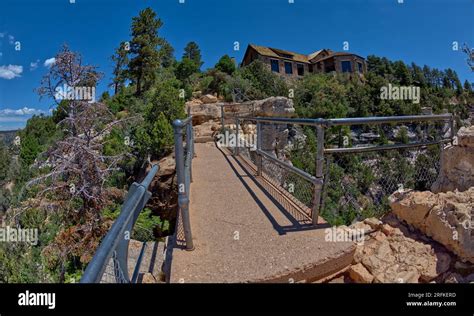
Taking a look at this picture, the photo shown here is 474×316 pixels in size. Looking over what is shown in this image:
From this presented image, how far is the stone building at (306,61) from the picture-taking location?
35.9m

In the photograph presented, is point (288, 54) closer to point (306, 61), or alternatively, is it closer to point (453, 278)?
point (306, 61)

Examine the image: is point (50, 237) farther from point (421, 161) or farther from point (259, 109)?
point (259, 109)

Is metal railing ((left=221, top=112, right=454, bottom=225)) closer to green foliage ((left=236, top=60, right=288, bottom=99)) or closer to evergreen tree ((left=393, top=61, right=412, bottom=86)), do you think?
green foliage ((left=236, top=60, right=288, bottom=99))

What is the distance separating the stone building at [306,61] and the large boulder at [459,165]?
3349 centimetres

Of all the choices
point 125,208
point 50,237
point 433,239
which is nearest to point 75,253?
point 50,237

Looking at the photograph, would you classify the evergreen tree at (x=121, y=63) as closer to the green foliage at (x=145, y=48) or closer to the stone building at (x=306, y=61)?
the green foliage at (x=145, y=48)

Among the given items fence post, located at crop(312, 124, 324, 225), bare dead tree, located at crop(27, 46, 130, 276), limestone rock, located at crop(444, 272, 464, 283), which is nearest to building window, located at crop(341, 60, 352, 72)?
bare dead tree, located at crop(27, 46, 130, 276)

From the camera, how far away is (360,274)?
2.12m

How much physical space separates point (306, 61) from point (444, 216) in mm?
41535

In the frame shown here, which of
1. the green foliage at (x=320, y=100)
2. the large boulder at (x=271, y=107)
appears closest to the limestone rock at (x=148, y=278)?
the large boulder at (x=271, y=107)

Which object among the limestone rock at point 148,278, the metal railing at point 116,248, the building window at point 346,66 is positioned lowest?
the limestone rock at point 148,278

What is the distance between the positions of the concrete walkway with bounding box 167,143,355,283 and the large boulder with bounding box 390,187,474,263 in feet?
2.58

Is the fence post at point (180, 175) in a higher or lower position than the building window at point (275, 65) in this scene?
lower

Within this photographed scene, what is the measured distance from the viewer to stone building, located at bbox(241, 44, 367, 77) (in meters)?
35.9
